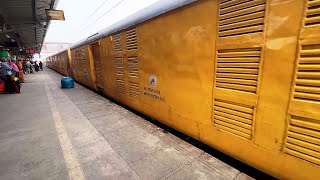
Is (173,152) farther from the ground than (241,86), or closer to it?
closer to it

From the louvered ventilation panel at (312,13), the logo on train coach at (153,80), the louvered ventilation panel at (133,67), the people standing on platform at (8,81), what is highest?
the louvered ventilation panel at (312,13)

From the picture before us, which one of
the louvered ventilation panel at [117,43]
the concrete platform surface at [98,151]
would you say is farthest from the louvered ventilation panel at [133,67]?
the concrete platform surface at [98,151]

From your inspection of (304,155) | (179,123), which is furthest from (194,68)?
(304,155)

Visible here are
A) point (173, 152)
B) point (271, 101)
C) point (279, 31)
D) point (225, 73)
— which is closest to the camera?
point (279, 31)

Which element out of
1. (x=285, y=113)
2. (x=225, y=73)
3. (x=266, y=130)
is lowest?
(x=266, y=130)

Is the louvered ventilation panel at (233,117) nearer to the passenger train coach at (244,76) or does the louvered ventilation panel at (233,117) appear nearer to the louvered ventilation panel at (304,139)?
the passenger train coach at (244,76)

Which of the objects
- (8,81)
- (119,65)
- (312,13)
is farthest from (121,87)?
(8,81)

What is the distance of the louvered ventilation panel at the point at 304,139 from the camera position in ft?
5.60

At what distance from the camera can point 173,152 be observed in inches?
119

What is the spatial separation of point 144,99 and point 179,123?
134 cm

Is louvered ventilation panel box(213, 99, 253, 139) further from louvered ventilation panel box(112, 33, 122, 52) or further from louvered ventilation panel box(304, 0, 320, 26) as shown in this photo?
louvered ventilation panel box(112, 33, 122, 52)

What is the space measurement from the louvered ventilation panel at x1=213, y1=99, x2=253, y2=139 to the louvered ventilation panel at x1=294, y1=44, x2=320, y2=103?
583mm

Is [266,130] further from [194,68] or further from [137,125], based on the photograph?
[137,125]

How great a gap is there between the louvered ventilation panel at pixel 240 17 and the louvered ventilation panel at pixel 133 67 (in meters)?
2.52
